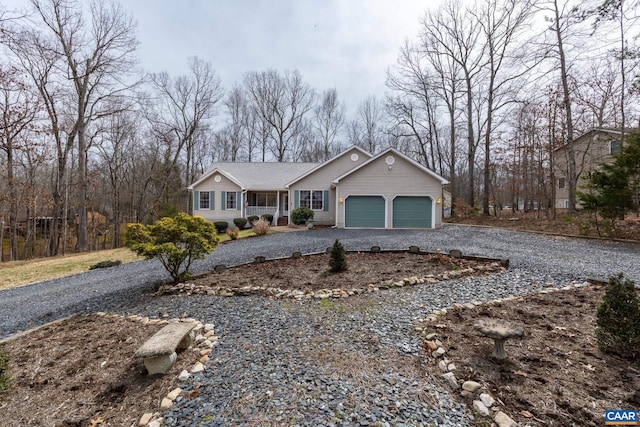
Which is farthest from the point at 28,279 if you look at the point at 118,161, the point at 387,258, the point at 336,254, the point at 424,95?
the point at 424,95

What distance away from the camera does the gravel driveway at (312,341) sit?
226cm

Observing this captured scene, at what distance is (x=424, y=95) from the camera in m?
25.5

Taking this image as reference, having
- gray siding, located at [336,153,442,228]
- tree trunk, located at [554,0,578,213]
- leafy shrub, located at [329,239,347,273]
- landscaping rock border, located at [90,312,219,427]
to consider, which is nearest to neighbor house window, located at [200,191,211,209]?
gray siding, located at [336,153,442,228]

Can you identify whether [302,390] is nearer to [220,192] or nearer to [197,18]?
[197,18]

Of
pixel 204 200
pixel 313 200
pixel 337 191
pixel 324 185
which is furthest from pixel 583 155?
pixel 204 200

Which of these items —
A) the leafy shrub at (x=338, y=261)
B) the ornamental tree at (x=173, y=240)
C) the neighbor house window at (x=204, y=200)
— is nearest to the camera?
the ornamental tree at (x=173, y=240)

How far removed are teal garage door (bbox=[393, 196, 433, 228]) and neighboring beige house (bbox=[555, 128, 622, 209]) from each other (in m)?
9.85

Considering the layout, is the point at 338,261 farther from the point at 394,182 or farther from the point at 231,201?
the point at 231,201

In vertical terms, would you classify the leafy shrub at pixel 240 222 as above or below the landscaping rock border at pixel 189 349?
above

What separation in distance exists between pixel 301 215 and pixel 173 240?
10.9m

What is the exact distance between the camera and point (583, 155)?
17.8 m

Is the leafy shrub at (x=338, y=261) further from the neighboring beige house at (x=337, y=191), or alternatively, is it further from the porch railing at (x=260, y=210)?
the porch railing at (x=260, y=210)

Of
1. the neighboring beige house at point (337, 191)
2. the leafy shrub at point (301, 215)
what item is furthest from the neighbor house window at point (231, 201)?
the leafy shrub at point (301, 215)

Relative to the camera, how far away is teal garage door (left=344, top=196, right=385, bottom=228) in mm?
15281
